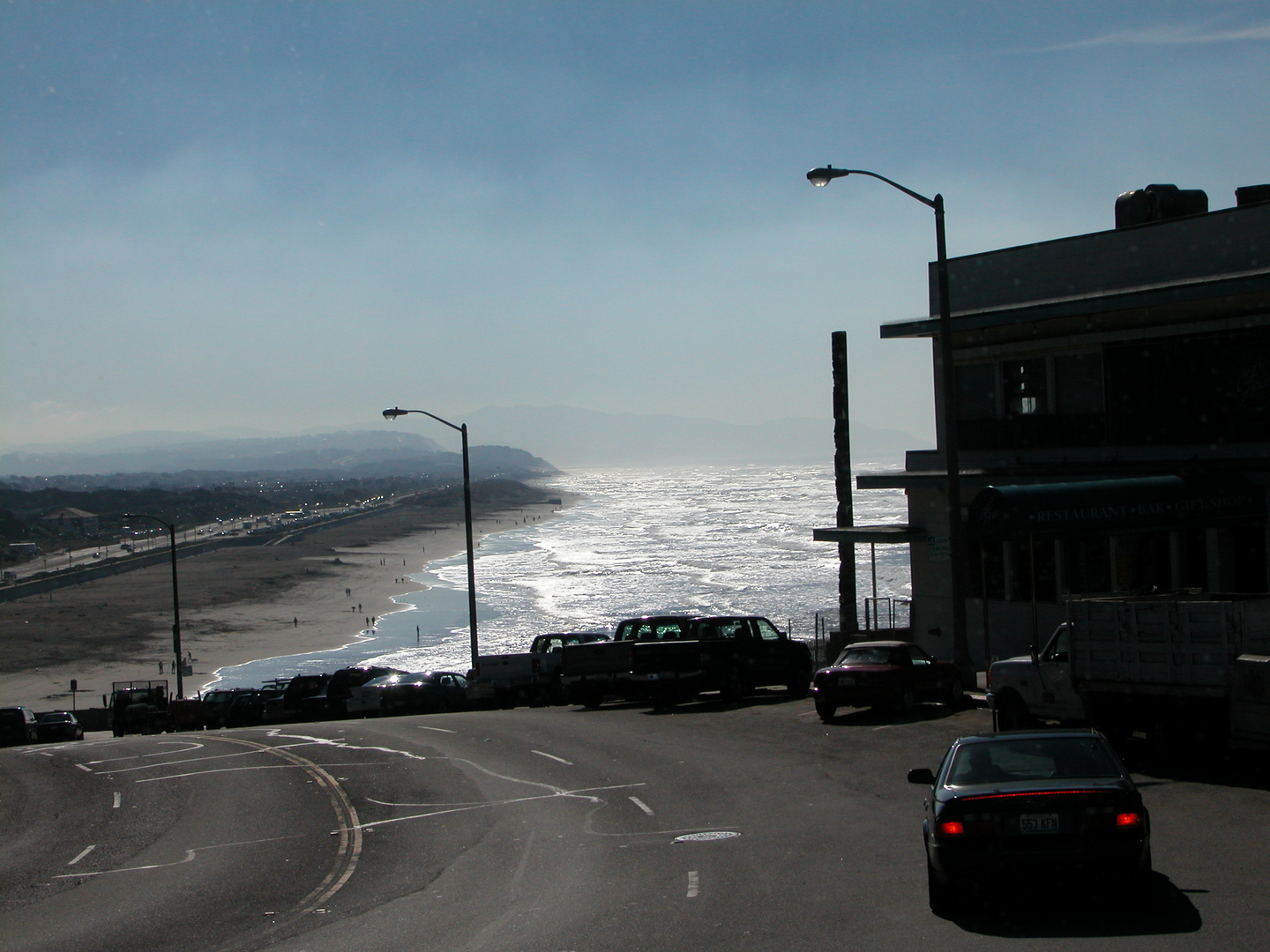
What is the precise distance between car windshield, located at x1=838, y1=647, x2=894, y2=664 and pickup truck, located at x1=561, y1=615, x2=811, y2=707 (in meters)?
3.94

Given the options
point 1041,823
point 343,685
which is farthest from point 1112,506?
point 343,685

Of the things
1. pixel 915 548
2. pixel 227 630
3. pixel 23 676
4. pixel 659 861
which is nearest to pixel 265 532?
pixel 227 630

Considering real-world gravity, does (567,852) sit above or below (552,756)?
above

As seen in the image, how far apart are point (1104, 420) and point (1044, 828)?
1810 centimetres

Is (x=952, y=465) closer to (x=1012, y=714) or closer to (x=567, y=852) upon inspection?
(x=1012, y=714)

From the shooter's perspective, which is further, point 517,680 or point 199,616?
point 199,616

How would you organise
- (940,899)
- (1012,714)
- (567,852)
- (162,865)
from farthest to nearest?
(1012,714) → (162,865) → (567,852) → (940,899)

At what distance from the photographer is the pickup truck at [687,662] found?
25578 millimetres

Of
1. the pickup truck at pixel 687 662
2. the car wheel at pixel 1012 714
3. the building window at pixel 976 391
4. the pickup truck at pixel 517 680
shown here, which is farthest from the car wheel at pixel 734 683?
the car wheel at pixel 1012 714

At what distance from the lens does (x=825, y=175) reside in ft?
68.3

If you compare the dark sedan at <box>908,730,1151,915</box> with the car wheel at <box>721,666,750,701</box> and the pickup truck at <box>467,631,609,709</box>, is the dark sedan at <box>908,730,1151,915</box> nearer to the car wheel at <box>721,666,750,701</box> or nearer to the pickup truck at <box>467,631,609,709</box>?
the car wheel at <box>721,666,750,701</box>

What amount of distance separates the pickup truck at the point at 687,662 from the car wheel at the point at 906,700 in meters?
4.99

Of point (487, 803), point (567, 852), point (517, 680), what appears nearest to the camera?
point (567, 852)

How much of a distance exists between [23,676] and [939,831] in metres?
64.2
